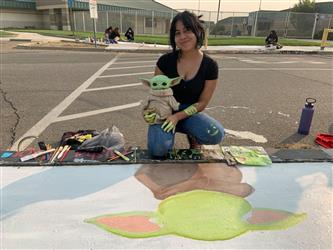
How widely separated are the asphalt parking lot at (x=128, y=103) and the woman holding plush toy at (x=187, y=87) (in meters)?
0.68

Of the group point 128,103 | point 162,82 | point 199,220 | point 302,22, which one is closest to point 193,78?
point 162,82

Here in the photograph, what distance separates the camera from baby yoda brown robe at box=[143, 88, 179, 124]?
240 centimetres

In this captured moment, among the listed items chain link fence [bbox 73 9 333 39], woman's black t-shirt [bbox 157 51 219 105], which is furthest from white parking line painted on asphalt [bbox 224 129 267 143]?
chain link fence [bbox 73 9 333 39]

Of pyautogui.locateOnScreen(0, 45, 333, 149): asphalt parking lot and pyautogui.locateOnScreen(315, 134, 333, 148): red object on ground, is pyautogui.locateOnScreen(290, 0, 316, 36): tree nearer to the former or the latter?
pyautogui.locateOnScreen(0, 45, 333, 149): asphalt parking lot

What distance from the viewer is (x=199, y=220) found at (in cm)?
183

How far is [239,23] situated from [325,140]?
23.4 metres

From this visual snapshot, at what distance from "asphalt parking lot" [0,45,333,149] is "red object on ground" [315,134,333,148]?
0.14 m

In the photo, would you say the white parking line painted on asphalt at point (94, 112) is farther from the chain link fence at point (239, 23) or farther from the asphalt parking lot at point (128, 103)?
the chain link fence at point (239, 23)

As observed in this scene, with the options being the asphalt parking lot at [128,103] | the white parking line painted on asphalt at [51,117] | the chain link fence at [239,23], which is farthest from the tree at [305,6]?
the white parking line painted on asphalt at [51,117]

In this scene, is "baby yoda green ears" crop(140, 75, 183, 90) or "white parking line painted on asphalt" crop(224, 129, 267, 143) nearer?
"baby yoda green ears" crop(140, 75, 183, 90)

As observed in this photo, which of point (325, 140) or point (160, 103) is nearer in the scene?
point (160, 103)

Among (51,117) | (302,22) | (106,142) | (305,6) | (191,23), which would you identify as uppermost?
(305,6)

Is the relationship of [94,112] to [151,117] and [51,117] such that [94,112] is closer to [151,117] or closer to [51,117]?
[51,117]

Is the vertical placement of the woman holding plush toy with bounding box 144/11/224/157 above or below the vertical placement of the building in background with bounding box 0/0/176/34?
below
